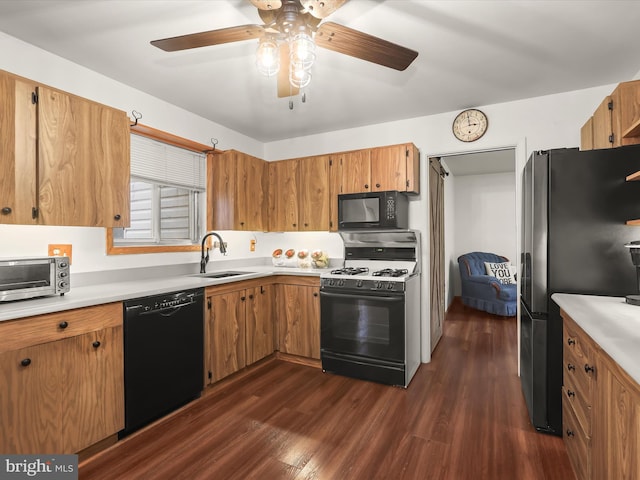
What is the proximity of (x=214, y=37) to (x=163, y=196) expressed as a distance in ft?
6.46

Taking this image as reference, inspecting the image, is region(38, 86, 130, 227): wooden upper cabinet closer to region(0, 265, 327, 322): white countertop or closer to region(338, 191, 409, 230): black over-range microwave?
region(0, 265, 327, 322): white countertop

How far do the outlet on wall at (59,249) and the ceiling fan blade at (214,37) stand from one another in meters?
1.53

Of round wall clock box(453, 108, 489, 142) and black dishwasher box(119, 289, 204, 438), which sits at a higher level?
round wall clock box(453, 108, 489, 142)

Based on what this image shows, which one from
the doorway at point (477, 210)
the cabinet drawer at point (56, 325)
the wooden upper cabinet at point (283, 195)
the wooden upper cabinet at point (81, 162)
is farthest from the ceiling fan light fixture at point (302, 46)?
the doorway at point (477, 210)

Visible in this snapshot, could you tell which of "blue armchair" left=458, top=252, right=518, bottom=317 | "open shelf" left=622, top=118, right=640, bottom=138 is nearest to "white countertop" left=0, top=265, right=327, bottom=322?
"open shelf" left=622, top=118, right=640, bottom=138

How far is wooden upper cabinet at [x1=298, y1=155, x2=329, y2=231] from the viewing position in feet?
11.9

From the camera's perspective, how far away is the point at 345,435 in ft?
7.14

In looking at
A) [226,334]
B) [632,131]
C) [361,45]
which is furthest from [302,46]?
[226,334]

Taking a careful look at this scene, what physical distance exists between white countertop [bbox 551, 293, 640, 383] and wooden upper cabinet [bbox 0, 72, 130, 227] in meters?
2.68

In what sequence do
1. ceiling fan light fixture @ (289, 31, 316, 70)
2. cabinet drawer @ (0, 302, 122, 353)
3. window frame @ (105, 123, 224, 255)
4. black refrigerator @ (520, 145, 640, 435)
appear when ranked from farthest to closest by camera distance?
window frame @ (105, 123, 224, 255)
black refrigerator @ (520, 145, 640, 435)
cabinet drawer @ (0, 302, 122, 353)
ceiling fan light fixture @ (289, 31, 316, 70)

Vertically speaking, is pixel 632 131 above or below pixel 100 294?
above

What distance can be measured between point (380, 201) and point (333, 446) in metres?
2.03

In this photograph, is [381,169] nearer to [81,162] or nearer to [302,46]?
[302,46]

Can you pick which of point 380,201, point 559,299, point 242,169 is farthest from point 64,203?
point 559,299
